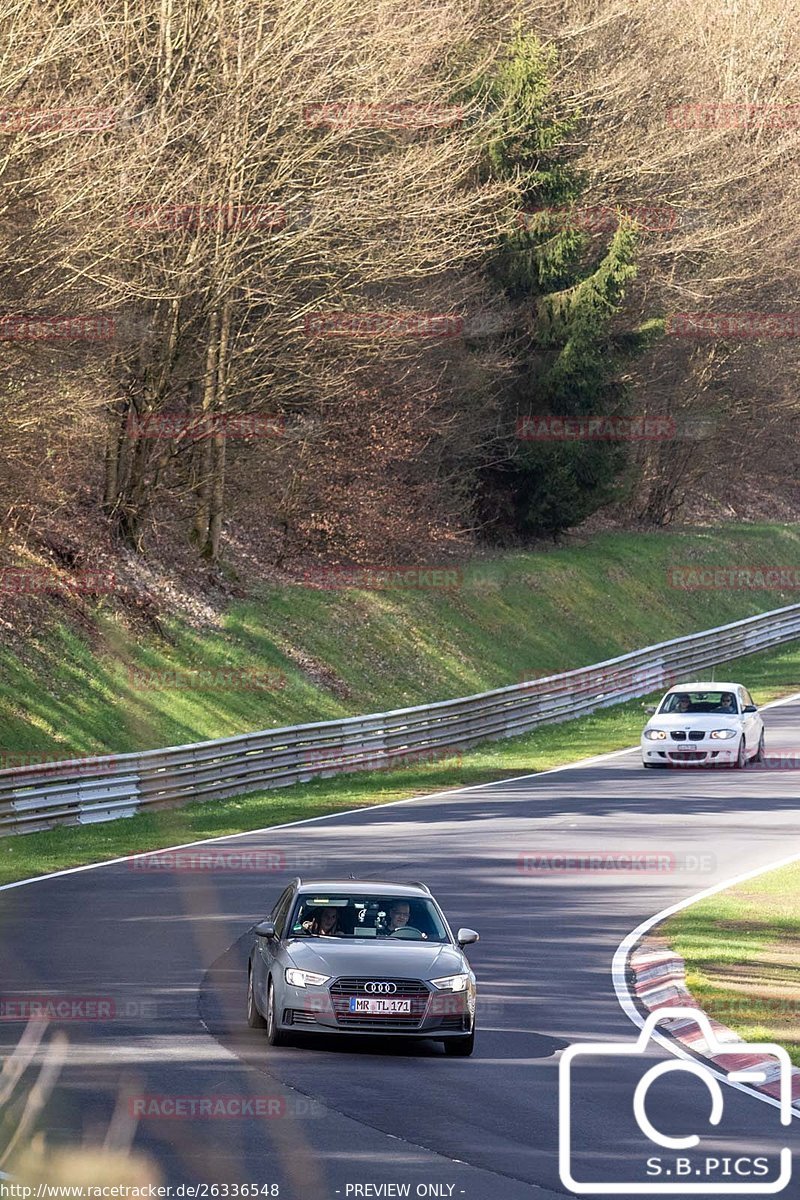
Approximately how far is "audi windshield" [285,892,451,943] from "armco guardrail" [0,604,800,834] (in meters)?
11.6

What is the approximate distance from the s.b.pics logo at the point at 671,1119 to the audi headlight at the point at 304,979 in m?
1.86

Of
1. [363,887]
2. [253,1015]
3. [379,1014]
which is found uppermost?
[363,887]

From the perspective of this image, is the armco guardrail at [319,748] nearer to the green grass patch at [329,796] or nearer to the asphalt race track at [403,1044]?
the green grass patch at [329,796]

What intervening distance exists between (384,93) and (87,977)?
25056mm

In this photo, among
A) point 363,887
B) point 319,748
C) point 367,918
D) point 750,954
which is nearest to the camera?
point 367,918

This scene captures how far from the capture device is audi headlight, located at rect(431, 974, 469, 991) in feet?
41.5

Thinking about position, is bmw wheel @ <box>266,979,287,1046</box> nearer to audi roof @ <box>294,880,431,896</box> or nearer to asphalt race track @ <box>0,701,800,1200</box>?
asphalt race track @ <box>0,701,800,1200</box>

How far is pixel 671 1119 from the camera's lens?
10.6 meters

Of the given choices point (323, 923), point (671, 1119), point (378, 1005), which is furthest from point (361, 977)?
point (671, 1119)

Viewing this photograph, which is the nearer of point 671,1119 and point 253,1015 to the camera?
point 671,1119

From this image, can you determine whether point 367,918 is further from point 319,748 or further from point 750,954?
point 319,748

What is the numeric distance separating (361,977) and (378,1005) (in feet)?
0.78

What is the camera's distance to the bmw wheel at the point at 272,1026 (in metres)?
12.7

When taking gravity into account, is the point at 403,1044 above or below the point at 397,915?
below
